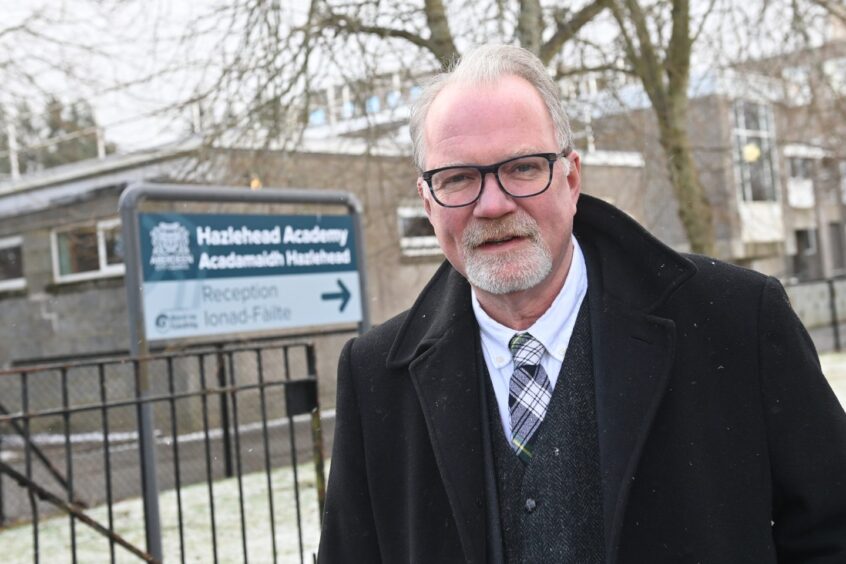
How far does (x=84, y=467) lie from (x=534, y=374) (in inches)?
446

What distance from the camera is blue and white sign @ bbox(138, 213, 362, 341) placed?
Answer: 5.73 m

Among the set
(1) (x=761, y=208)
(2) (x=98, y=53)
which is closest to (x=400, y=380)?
(2) (x=98, y=53)

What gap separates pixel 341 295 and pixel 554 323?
15.3ft

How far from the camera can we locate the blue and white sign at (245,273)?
18.8 ft

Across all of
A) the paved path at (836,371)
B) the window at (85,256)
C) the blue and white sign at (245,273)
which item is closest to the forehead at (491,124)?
the blue and white sign at (245,273)

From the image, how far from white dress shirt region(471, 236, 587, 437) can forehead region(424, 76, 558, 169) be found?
0.30 m

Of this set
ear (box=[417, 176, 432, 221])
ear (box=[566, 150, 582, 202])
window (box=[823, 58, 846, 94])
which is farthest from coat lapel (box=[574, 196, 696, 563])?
window (box=[823, 58, 846, 94])

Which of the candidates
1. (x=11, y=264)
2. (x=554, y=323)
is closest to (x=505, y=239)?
(x=554, y=323)

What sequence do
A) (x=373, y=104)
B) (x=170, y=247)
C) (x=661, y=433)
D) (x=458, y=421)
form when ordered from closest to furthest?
(x=661, y=433) → (x=458, y=421) → (x=170, y=247) → (x=373, y=104)

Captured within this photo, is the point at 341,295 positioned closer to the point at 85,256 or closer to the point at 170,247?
the point at 170,247

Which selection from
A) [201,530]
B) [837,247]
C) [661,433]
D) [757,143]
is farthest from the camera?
[837,247]

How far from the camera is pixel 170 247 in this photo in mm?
5789

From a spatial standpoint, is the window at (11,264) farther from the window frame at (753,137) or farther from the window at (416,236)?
the window frame at (753,137)

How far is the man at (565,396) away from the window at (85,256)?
14.9 meters
